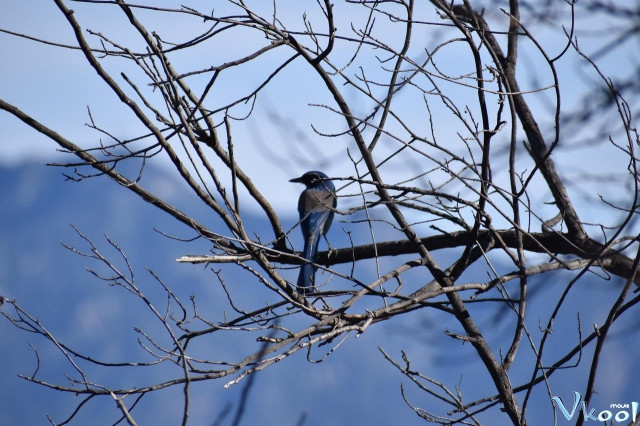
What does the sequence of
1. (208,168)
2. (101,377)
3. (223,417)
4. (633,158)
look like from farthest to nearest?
(101,377)
(208,168)
(633,158)
(223,417)

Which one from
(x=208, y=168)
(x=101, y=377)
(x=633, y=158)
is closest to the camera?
(x=633, y=158)

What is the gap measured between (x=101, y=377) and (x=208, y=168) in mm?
3958

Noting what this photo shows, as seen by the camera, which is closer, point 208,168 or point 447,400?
point 208,168

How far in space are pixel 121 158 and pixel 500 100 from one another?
1668mm

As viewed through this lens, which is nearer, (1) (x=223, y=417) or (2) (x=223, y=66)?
(1) (x=223, y=417)

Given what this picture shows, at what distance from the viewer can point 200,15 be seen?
271 centimetres

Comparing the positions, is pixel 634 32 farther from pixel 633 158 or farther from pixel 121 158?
pixel 121 158

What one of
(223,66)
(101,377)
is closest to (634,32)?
(223,66)

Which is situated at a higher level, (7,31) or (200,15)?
(200,15)

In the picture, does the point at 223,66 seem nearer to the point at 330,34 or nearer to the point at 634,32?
the point at 330,34

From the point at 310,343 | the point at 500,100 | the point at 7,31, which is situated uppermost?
the point at 7,31

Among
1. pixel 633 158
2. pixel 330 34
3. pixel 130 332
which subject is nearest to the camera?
pixel 633 158

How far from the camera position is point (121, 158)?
9.88ft

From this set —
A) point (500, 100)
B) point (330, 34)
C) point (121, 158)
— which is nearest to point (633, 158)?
point (500, 100)
